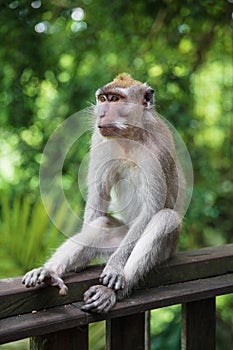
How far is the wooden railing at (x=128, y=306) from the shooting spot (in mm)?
1429

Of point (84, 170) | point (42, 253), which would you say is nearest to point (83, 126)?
point (84, 170)

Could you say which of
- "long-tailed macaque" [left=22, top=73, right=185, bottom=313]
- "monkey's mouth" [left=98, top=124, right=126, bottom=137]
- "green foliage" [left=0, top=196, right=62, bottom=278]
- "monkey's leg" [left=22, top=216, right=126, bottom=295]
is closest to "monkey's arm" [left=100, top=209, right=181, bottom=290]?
"long-tailed macaque" [left=22, top=73, right=185, bottom=313]

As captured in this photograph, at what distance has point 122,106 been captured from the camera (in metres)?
2.13

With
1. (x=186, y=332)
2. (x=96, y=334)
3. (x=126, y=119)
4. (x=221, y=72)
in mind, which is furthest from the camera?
Result: (x=221, y=72)

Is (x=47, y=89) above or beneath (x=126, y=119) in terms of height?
above

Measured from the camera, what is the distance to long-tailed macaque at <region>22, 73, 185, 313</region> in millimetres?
2025

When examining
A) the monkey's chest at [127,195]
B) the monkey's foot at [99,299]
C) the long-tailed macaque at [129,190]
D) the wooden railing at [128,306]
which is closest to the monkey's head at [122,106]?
the long-tailed macaque at [129,190]

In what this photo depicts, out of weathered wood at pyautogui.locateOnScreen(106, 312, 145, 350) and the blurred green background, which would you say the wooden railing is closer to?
weathered wood at pyautogui.locateOnScreen(106, 312, 145, 350)

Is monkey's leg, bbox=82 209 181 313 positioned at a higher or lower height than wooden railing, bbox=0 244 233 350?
higher

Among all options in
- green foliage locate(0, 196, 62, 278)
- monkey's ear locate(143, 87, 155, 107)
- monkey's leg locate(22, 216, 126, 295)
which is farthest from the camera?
green foliage locate(0, 196, 62, 278)

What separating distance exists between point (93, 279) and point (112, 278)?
104 mm

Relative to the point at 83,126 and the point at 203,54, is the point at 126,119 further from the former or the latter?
the point at 203,54

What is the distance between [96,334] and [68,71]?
8.00ft

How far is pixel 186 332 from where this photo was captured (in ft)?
5.82
